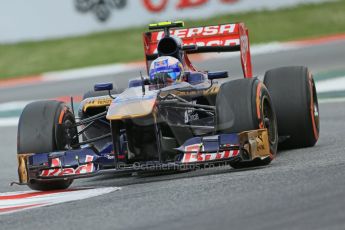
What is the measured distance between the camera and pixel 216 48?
36.9ft

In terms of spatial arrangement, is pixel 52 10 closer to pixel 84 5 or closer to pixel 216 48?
pixel 84 5

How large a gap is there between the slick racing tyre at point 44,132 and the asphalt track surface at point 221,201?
55cm

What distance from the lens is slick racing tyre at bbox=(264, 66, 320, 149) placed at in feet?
33.5

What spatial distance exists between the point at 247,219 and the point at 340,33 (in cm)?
1555

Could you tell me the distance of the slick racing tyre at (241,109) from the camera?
28.6ft

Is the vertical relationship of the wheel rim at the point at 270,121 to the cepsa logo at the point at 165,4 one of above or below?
below

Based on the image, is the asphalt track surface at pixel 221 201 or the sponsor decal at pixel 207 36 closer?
the asphalt track surface at pixel 221 201

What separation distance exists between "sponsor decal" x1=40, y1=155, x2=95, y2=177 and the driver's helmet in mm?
1337

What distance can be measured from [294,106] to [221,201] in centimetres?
341

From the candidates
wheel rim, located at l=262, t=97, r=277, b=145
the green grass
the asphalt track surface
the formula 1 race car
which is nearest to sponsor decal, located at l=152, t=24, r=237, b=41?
Result: the formula 1 race car

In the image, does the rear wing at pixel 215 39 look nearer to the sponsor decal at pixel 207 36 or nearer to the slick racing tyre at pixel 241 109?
the sponsor decal at pixel 207 36

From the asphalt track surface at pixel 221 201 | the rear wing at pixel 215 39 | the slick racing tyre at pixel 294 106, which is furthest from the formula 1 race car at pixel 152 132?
the rear wing at pixel 215 39

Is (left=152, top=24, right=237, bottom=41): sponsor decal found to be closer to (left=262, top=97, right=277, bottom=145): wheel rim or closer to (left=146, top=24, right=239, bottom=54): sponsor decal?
(left=146, top=24, right=239, bottom=54): sponsor decal

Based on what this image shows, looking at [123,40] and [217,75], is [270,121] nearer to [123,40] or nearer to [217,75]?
[217,75]
